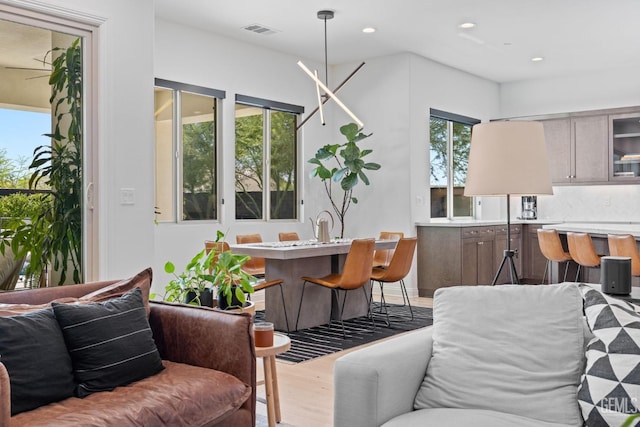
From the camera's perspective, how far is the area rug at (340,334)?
4.60 meters

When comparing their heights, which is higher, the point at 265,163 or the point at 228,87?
the point at 228,87

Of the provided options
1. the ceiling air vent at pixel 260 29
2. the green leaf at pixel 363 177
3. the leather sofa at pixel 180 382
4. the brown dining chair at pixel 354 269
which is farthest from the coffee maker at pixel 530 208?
the leather sofa at pixel 180 382

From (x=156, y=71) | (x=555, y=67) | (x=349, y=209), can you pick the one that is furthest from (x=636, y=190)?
(x=156, y=71)

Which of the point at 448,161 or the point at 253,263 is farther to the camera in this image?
the point at 448,161

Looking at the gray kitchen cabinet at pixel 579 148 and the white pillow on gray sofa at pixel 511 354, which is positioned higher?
the gray kitchen cabinet at pixel 579 148

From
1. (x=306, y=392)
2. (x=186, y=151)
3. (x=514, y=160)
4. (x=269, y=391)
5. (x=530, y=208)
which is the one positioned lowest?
(x=306, y=392)

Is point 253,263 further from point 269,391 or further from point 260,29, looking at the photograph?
point 269,391

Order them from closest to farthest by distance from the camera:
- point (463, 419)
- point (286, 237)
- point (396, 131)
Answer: point (463, 419)
point (286, 237)
point (396, 131)

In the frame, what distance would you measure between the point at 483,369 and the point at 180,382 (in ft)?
3.57

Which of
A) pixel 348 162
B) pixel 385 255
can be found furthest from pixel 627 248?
pixel 348 162

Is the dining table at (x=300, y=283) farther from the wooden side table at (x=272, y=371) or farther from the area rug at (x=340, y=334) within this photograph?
the wooden side table at (x=272, y=371)

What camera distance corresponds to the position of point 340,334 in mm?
5211

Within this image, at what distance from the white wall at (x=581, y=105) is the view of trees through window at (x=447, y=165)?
3.16 feet
